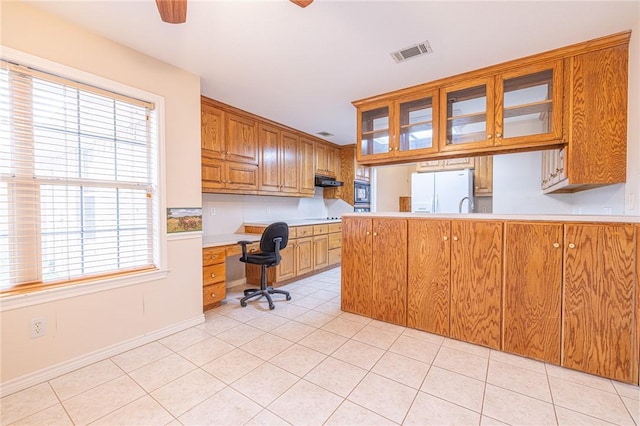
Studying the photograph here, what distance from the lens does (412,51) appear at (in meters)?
2.18

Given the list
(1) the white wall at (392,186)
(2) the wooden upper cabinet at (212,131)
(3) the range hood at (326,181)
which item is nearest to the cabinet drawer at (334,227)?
(3) the range hood at (326,181)

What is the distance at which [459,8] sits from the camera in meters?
1.71

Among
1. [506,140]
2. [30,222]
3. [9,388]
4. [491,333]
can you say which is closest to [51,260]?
[30,222]

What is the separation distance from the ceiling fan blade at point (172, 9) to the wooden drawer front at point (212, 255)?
2.07m

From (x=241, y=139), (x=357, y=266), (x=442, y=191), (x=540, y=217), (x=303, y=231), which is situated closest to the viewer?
(x=540, y=217)

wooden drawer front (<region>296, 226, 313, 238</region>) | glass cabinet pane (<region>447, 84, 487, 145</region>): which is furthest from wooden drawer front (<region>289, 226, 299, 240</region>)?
glass cabinet pane (<region>447, 84, 487, 145</region>)

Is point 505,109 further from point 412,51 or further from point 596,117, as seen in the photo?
point 412,51

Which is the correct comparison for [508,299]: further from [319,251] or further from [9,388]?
[9,388]

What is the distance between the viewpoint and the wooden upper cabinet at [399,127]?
2760 millimetres

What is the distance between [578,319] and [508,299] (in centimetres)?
41

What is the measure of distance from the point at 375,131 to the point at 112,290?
2923mm

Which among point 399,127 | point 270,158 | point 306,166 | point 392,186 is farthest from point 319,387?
point 392,186

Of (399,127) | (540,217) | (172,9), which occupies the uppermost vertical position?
(172,9)

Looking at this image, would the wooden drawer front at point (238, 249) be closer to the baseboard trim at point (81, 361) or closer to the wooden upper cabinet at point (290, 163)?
the baseboard trim at point (81, 361)
